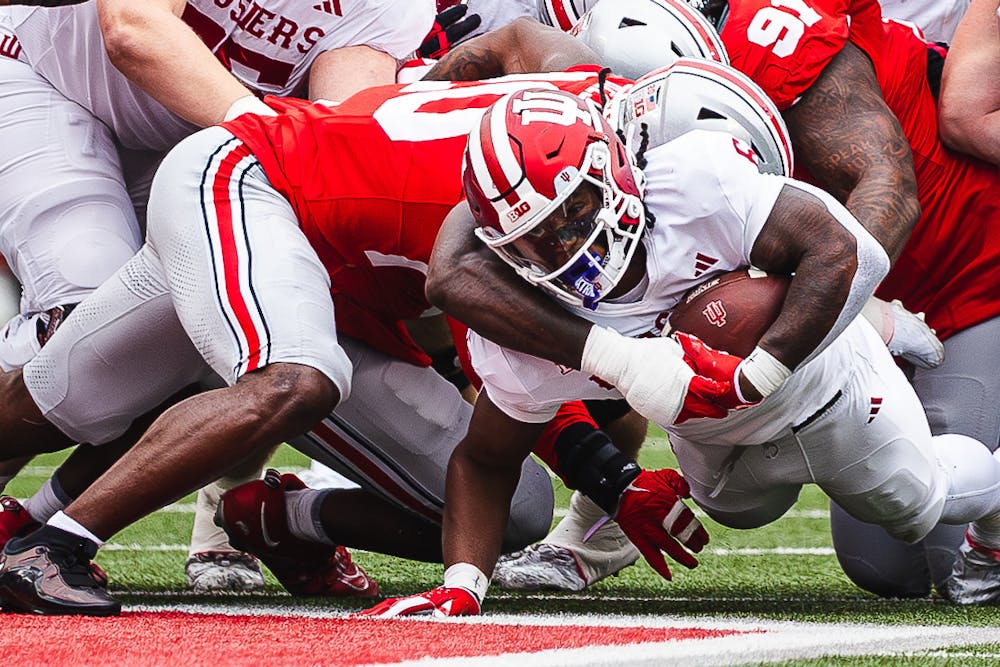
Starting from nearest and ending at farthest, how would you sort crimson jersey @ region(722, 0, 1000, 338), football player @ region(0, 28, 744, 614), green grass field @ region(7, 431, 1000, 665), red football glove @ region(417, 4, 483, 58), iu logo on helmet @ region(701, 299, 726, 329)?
iu logo on helmet @ region(701, 299, 726, 329)
football player @ region(0, 28, 744, 614)
green grass field @ region(7, 431, 1000, 665)
crimson jersey @ region(722, 0, 1000, 338)
red football glove @ region(417, 4, 483, 58)

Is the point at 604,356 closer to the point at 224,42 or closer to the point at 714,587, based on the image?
the point at 714,587

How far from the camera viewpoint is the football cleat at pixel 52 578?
262 cm

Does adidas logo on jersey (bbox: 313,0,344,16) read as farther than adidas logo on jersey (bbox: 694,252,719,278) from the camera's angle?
Yes

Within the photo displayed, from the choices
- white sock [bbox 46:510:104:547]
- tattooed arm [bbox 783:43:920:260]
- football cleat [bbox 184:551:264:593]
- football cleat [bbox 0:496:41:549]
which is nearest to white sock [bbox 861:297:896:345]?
tattooed arm [bbox 783:43:920:260]

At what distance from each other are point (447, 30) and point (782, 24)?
3.85 feet

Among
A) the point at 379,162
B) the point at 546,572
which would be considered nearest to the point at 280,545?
the point at 546,572

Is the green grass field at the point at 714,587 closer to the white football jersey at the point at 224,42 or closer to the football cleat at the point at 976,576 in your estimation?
the football cleat at the point at 976,576

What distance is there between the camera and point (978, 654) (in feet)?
7.61

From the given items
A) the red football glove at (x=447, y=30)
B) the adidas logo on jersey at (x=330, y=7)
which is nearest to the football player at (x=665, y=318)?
the adidas logo on jersey at (x=330, y=7)

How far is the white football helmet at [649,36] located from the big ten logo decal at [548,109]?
62 cm

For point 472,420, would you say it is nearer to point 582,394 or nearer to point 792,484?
point 582,394

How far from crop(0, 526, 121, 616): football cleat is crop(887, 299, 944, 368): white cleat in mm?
1883

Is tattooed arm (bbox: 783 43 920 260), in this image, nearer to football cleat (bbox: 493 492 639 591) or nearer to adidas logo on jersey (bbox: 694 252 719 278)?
adidas logo on jersey (bbox: 694 252 719 278)

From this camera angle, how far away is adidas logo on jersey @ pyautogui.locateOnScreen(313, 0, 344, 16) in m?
3.69
